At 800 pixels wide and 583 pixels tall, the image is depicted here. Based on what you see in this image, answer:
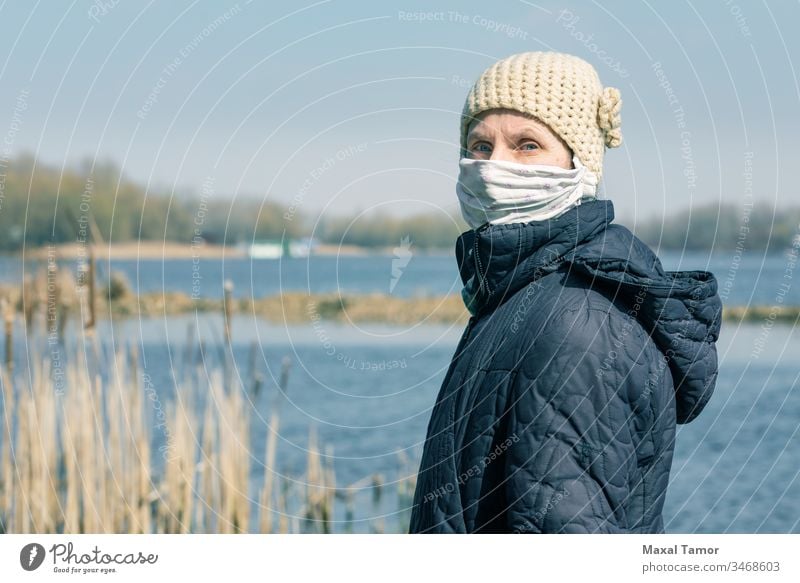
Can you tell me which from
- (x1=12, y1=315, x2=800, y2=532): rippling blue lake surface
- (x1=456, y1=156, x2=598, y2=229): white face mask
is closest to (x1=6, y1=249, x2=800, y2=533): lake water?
(x1=12, y1=315, x2=800, y2=532): rippling blue lake surface

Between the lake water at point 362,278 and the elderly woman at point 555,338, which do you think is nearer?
the elderly woman at point 555,338

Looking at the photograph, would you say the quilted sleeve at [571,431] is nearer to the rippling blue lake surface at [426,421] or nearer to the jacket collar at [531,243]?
the jacket collar at [531,243]

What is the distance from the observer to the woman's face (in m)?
2.23

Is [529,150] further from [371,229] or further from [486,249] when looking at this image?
[371,229]

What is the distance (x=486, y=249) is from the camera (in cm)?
220

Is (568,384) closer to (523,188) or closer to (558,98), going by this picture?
(523,188)

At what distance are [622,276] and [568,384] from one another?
23cm

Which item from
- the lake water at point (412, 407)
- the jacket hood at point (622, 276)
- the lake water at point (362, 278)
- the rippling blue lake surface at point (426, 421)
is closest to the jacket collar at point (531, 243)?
the jacket hood at point (622, 276)

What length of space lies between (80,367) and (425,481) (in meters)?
3.28

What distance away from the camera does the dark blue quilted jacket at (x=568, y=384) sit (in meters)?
1.97

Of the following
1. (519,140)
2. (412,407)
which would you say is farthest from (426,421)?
(519,140)

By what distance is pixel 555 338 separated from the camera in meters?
2.00

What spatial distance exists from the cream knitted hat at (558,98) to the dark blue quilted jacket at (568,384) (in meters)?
0.17
